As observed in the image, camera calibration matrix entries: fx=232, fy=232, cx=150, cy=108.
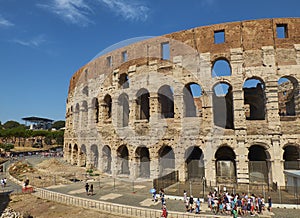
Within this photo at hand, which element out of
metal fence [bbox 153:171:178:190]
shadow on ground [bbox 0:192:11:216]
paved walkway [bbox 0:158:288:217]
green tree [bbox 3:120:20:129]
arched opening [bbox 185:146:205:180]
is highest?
green tree [bbox 3:120:20:129]

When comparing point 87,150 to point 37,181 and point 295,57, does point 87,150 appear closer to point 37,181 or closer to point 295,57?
point 37,181

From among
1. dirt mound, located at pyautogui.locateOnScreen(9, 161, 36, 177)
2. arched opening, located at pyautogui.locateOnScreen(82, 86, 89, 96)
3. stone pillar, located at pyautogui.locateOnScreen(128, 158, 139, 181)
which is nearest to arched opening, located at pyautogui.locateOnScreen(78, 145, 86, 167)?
dirt mound, located at pyautogui.locateOnScreen(9, 161, 36, 177)

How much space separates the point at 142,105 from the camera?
76.1ft

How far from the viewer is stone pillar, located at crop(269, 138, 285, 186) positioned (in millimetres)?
16625

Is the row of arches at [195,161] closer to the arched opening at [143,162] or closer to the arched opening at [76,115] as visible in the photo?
the arched opening at [143,162]

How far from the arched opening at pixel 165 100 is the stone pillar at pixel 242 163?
7150mm

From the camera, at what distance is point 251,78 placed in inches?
720

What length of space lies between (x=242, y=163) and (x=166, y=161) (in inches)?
252

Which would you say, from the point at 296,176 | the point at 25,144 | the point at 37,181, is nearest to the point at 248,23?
the point at 296,176

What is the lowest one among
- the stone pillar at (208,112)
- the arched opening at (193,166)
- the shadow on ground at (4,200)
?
the shadow on ground at (4,200)

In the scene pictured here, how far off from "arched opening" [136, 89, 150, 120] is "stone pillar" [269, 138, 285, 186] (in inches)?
429

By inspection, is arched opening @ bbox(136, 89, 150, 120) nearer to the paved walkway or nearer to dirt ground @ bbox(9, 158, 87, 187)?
the paved walkway

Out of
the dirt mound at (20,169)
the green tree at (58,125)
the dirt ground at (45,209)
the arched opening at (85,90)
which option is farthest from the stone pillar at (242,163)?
the green tree at (58,125)

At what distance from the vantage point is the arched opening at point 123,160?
73.6ft
